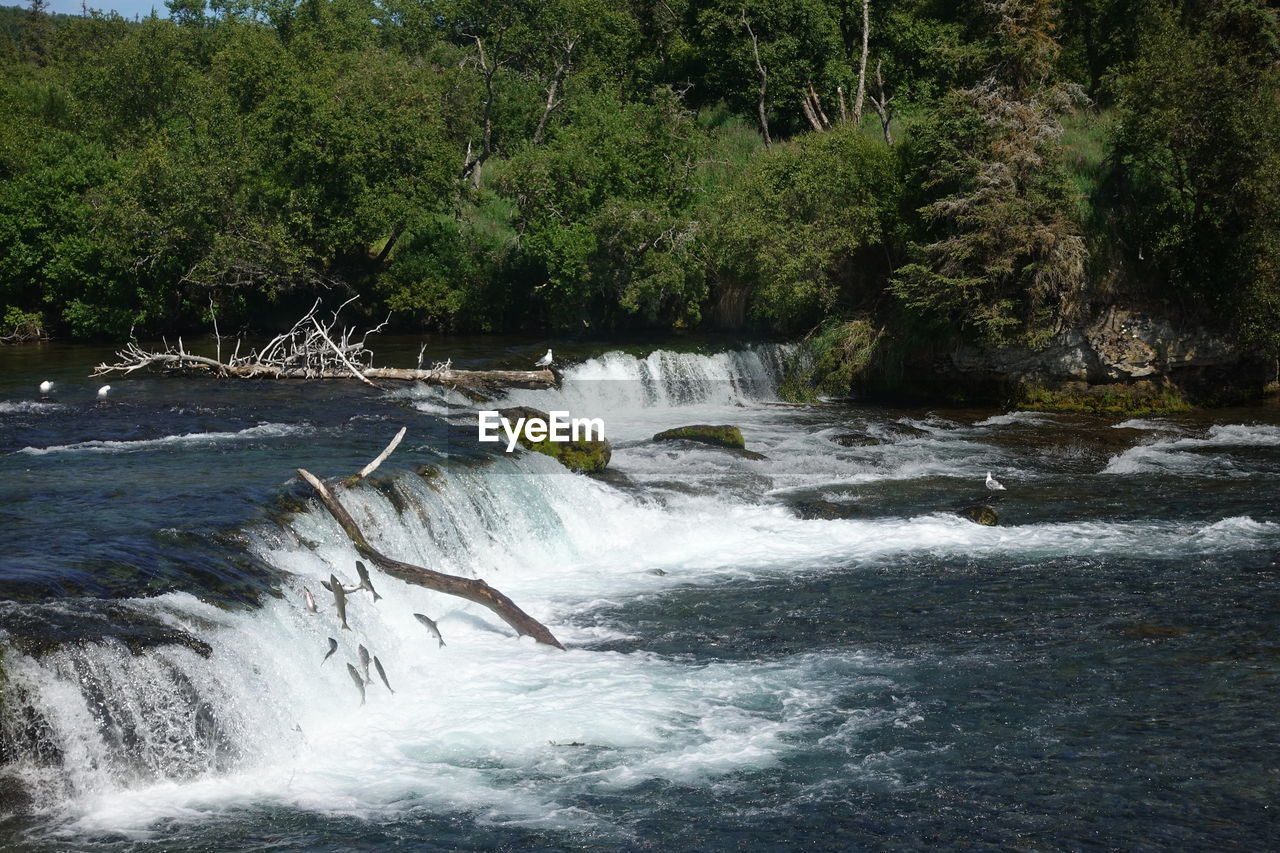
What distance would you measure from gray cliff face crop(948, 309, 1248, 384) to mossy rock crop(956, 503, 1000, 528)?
390 inches

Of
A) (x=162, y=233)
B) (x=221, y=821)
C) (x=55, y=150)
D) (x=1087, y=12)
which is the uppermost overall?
(x=1087, y=12)

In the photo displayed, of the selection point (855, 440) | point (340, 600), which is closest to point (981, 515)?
point (855, 440)

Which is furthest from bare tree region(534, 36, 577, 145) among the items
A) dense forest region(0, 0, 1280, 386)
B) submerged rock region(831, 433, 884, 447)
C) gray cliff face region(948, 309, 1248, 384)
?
submerged rock region(831, 433, 884, 447)

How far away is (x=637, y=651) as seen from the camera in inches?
524

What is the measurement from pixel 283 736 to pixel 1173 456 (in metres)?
17.1

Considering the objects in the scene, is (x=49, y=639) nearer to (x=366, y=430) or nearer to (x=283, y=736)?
(x=283, y=736)

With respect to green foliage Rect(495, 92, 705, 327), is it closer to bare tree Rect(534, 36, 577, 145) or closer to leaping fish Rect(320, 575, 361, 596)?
bare tree Rect(534, 36, 577, 145)

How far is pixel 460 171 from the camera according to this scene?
3550cm

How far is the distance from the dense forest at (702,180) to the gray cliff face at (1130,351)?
0.46 meters

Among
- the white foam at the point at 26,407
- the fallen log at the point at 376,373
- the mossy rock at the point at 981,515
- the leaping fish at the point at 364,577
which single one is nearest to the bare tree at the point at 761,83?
the fallen log at the point at 376,373

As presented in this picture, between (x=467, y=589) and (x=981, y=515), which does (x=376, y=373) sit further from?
(x=981, y=515)

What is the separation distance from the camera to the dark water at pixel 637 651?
9.65m

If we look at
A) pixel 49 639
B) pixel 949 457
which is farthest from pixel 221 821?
pixel 949 457

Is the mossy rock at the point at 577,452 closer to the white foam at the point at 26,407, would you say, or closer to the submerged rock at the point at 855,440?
the submerged rock at the point at 855,440
